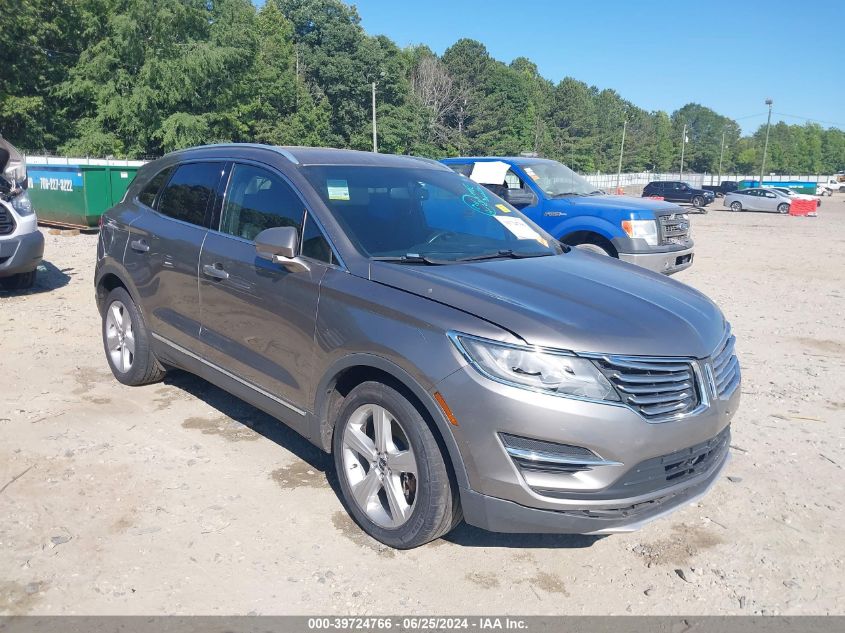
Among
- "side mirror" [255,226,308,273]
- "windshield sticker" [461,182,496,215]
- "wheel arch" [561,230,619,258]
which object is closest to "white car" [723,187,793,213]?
"wheel arch" [561,230,619,258]

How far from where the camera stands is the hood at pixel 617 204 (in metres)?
9.48

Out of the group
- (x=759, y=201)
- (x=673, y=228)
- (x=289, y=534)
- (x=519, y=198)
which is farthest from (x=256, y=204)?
(x=759, y=201)

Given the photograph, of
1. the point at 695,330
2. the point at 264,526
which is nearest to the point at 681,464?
the point at 695,330

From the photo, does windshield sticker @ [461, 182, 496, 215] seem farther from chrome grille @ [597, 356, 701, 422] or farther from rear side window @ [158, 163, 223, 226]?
chrome grille @ [597, 356, 701, 422]

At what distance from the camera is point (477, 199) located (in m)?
4.75

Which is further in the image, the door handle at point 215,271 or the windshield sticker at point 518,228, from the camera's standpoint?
the windshield sticker at point 518,228

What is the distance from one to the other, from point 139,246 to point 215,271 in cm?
114

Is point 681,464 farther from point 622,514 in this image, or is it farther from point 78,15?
point 78,15

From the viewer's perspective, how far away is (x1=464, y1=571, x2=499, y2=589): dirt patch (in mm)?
3280

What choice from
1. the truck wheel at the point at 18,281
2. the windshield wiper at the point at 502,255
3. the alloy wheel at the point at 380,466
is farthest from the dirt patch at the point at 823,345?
Answer: the truck wheel at the point at 18,281

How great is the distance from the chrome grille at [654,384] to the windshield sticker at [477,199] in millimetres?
1837

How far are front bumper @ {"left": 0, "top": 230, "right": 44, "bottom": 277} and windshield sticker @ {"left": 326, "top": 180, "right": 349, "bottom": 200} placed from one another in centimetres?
625

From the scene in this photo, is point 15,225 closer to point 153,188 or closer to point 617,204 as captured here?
point 153,188

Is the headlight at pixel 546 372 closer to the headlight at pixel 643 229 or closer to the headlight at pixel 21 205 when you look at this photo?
the headlight at pixel 643 229
